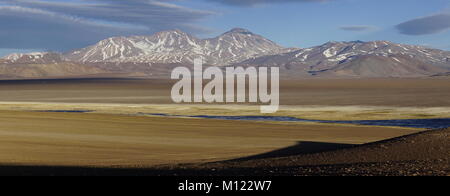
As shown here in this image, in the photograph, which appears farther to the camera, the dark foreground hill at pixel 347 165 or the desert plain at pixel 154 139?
the desert plain at pixel 154 139

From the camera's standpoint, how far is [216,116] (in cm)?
4388

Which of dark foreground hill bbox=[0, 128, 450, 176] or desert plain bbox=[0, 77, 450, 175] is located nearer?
dark foreground hill bbox=[0, 128, 450, 176]

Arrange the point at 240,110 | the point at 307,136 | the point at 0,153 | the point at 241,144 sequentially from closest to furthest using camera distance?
the point at 0,153 → the point at 241,144 → the point at 307,136 → the point at 240,110

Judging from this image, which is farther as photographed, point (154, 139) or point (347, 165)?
point (154, 139)

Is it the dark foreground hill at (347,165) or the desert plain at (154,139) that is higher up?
the dark foreground hill at (347,165)

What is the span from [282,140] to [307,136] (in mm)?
2598

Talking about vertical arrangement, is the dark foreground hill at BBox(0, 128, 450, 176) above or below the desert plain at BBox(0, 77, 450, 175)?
above

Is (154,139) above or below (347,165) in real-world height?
below
